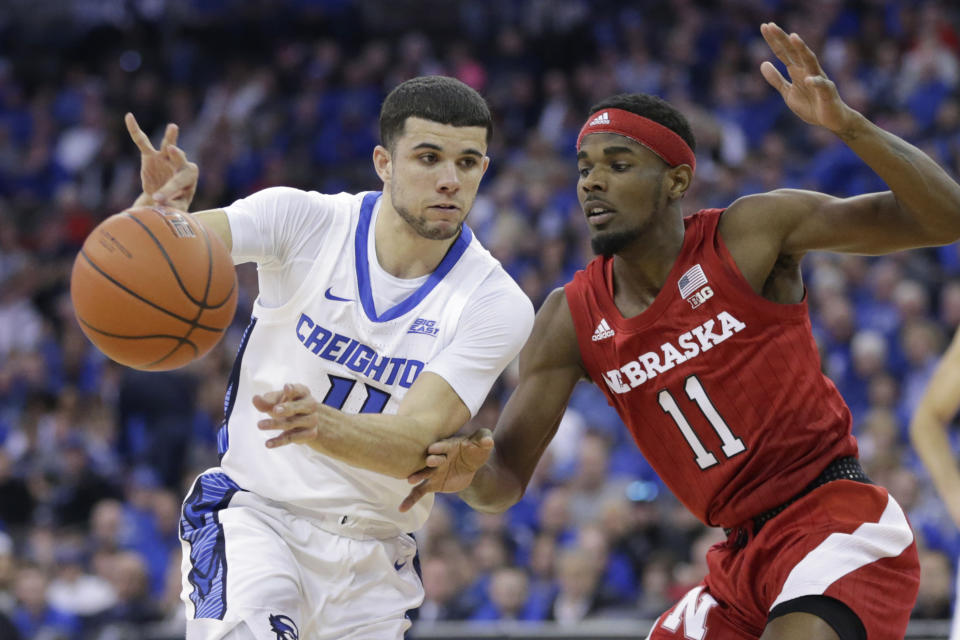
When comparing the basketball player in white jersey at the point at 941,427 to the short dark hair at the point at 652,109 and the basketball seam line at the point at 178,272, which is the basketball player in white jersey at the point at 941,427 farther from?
the basketball seam line at the point at 178,272

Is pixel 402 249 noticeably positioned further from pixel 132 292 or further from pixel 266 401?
pixel 266 401

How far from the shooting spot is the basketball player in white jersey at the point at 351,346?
14.4 feet

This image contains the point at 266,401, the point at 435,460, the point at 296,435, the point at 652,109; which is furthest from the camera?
the point at 652,109

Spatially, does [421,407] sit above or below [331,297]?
below

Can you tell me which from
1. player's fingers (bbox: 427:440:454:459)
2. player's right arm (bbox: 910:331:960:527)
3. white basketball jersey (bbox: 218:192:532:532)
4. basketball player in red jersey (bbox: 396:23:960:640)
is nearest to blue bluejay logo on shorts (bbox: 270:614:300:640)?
white basketball jersey (bbox: 218:192:532:532)

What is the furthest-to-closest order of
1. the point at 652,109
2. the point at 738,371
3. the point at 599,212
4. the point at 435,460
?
the point at 652,109 < the point at 599,212 < the point at 738,371 < the point at 435,460

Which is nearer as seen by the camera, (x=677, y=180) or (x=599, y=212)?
(x=599, y=212)

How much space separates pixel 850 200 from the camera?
4.44m

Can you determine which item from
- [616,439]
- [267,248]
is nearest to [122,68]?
[616,439]

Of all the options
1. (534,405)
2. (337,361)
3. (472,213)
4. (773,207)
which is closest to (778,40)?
(773,207)

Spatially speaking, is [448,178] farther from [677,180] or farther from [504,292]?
[677,180]

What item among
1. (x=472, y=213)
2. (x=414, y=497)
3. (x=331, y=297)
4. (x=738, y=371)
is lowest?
(x=414, y=497)

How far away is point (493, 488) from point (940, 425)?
6.02 ft

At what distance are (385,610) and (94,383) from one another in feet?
31.7
